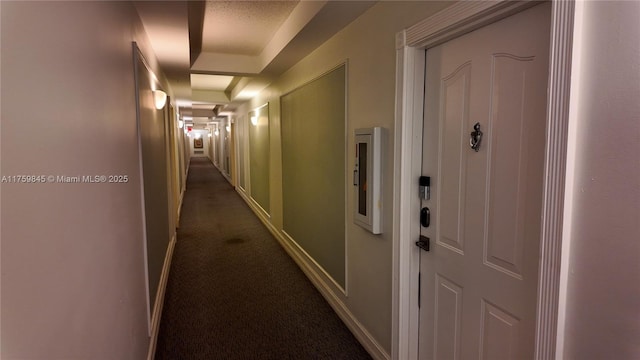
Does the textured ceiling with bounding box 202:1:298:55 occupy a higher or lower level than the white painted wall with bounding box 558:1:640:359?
higher

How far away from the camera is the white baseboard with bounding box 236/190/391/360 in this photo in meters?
2.57

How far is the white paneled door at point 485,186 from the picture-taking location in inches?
56.8

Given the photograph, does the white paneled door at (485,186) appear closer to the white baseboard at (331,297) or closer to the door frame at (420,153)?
the door frame at (420,153)

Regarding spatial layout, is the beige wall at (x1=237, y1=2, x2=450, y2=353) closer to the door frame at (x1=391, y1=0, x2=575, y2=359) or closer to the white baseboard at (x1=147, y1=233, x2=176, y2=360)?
the door frame at (x1=391, y1=0, x2=575, y2=359)

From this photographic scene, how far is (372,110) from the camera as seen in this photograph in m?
2.46

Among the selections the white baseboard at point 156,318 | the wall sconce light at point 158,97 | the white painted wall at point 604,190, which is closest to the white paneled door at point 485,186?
the white painted wall at point 604,190

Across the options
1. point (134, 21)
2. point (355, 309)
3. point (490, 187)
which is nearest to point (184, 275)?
point (355, 309)

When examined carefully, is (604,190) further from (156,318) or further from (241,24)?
(241,24)

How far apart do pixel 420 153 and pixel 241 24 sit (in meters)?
2.39

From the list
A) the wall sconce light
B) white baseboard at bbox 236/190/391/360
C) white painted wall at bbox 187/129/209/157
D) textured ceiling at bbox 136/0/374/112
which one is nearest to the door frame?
white baseboard at bbox 236/190/391/360

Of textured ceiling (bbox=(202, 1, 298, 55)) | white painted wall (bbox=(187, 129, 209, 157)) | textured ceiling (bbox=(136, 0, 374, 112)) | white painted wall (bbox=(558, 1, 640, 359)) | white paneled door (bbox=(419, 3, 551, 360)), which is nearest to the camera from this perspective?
white painted wall (bbox=(558, 1, 640, 359))

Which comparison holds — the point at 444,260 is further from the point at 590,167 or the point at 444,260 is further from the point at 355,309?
the point at 355,309

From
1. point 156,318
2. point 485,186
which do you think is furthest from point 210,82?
point 485,186

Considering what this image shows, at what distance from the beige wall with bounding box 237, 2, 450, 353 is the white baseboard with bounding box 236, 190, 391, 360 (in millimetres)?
44
